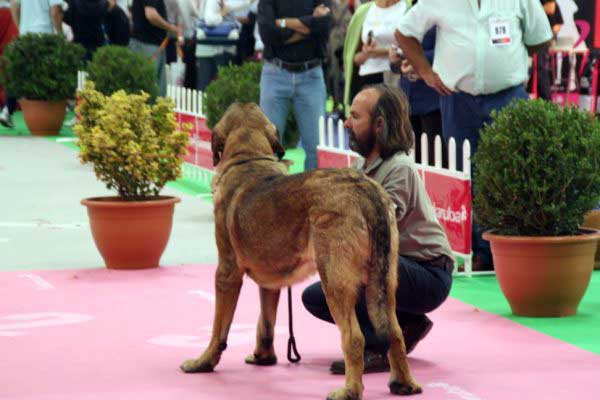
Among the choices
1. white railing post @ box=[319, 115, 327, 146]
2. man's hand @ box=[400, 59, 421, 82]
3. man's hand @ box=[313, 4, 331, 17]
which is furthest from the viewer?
man's hand @ box=[313, 4, 331, 17]

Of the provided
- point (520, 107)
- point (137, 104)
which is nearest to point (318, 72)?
point (137, 104)

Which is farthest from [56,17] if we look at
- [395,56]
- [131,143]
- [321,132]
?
[131,143]

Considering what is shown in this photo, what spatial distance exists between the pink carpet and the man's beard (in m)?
1.03

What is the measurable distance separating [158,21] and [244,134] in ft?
39.8

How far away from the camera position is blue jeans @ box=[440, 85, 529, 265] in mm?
8242

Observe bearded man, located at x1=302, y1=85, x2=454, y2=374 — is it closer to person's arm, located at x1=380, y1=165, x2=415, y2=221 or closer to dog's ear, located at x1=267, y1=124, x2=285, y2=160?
person's arm, located at x1=380, y1=165, x2=415, y2=221

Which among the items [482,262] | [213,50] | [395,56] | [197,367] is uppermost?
[395,56]

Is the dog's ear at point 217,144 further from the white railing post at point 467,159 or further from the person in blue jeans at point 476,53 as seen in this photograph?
the person in blue jeans at point 476,53

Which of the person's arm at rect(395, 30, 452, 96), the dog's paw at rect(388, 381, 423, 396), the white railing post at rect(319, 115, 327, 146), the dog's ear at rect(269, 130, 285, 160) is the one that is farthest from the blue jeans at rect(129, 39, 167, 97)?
the dog's paw at rect(388, 381, 423, 396)

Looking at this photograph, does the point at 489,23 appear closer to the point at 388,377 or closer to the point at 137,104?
the point at 137,104

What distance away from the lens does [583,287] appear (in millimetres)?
7043

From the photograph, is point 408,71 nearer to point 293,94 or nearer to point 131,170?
point 293,94

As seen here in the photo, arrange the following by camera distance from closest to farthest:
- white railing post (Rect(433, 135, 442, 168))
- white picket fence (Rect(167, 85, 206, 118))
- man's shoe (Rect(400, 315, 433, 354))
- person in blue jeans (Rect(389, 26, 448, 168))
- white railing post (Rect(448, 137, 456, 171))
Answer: man's shoe (Rect(400, 315, 433, 354)) < white railing post (Rect(448, 137, 456, 171)) < white railing post (Rect(433, 135, 442, 168)) < person in blue jeans (Rect(389, 26, 448, 168)) < white picket fence (Rect(167, 85, 206, 118))

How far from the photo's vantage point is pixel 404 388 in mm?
5137
